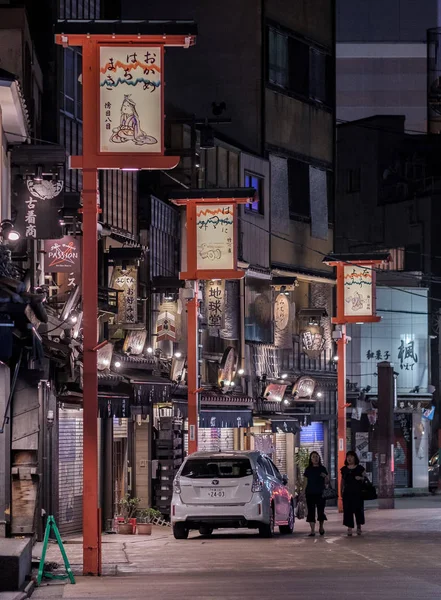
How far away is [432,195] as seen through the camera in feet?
215

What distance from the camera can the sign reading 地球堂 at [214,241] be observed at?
33844 millimetres

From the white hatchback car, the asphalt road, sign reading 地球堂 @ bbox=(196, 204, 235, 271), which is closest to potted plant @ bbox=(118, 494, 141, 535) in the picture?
the asphalt road

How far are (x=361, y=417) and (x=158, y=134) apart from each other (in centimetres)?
4135

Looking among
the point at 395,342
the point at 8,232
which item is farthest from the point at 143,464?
the point at 395,342

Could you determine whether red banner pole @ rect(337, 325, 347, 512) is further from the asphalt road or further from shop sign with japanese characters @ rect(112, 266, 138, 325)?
shop sign with japanese characters @ rect(112, 266, 138, 325)

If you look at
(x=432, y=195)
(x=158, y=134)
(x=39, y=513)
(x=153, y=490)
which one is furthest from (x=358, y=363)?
(x=158, y=134)

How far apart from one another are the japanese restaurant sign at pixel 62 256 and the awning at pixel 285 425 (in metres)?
18.4

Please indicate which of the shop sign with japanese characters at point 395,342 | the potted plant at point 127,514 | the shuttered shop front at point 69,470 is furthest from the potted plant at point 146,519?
the shop sign with japanese characters at point 395,342

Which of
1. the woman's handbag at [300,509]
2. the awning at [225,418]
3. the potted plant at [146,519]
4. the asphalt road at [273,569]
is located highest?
the awning at [225,418]

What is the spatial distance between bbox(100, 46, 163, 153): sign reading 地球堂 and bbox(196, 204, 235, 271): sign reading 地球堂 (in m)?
13.0

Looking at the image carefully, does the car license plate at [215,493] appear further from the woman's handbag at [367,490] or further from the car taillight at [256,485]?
the woman's handbag at [367,490]

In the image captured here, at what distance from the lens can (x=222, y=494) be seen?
28266mm

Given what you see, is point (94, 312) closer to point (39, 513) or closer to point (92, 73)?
point (92, 73)

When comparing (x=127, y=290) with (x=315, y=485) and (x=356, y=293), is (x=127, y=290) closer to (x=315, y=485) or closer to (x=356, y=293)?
(x=315, y=485)
